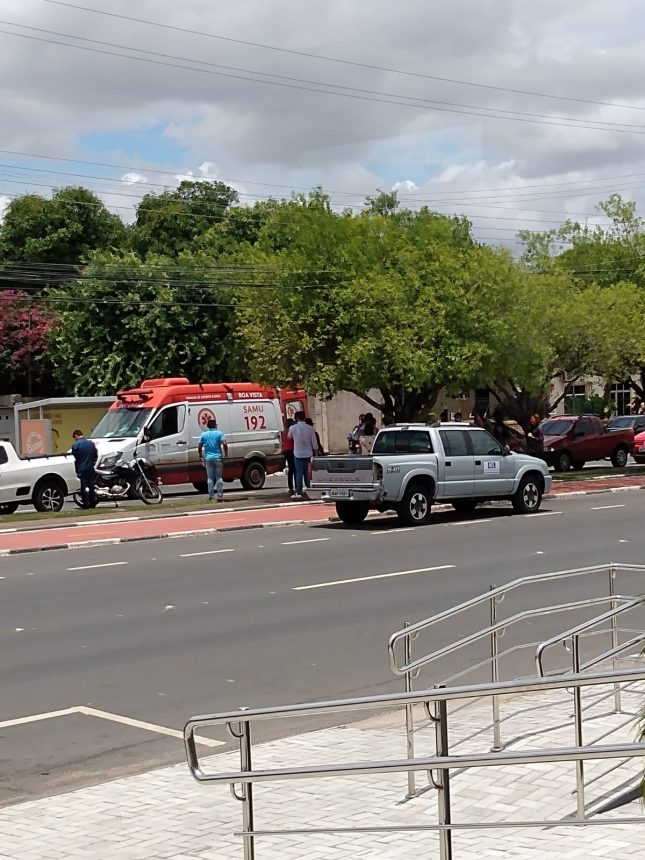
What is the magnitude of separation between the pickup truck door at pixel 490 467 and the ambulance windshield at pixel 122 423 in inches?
409

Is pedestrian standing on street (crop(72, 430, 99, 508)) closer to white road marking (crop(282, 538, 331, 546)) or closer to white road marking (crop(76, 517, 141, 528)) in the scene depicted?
white road marking (crop(76, 517, 141, 528))

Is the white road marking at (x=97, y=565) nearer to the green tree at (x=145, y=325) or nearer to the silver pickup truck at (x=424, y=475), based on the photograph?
the silver pickup truck at (x=424, y=475)

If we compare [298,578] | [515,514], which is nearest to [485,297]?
[515,514]

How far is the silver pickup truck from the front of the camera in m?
21.3

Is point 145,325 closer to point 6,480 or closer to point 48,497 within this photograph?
point 48,497

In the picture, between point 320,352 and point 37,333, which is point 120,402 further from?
point 37,333

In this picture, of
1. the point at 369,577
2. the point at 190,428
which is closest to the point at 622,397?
the point at 190,428

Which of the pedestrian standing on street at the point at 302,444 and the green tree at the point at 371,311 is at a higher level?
the green tree at the point at 371,311

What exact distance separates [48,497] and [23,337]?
2600cm

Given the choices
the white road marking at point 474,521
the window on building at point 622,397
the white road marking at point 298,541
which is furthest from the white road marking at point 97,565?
the window on building at point 622,397

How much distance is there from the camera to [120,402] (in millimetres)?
31828

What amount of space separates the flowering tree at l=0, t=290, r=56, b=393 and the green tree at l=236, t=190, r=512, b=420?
77.0 ft

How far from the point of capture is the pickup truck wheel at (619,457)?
39.8 meters

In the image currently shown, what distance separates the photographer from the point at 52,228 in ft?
185
